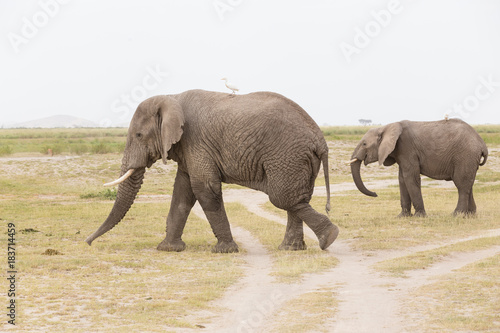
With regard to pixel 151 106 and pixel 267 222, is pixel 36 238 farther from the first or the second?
Answer: pixel 267 222

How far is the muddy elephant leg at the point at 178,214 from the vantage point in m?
13.1

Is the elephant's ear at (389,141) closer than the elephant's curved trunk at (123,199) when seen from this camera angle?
No

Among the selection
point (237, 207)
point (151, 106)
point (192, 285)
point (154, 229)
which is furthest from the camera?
point (237, 207)

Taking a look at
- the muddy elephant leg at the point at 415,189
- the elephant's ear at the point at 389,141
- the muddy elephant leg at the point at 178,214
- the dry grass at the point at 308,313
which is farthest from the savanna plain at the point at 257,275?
the elephant's ear at the point at 389,141

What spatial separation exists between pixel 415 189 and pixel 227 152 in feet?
23.7

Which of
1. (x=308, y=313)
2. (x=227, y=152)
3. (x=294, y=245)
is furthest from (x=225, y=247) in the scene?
(x=308, y=313)

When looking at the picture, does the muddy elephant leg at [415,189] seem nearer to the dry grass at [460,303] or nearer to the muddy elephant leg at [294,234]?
the muddy elephant leg at [294,234]

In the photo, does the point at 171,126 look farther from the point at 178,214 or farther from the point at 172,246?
the point at 172,246

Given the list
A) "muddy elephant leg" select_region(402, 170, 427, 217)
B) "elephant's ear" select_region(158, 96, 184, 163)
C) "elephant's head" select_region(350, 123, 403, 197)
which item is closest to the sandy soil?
"elephant's ear" select_region(158, 96, 184, 163)

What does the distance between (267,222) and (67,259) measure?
6.97 m

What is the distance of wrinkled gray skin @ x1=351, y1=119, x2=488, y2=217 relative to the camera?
17.7m

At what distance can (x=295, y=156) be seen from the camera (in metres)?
12.0

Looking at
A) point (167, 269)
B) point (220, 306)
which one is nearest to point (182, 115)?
point (167, 269)

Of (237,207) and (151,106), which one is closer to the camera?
(151,106)
